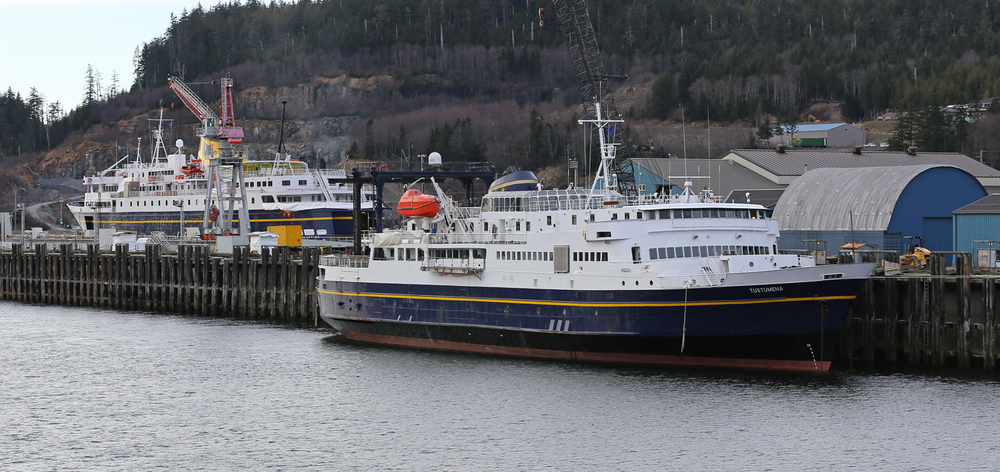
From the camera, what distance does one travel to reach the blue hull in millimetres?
89500

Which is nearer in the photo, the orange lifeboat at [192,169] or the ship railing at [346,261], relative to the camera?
the ship railing at [346,261]

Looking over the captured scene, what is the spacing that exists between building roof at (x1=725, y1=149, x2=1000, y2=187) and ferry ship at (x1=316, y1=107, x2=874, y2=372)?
33.2 m

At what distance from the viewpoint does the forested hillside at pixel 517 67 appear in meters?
140

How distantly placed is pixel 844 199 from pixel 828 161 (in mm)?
20903

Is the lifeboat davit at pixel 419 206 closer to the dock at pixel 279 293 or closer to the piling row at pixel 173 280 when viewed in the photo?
the piling row at pixel 173 280

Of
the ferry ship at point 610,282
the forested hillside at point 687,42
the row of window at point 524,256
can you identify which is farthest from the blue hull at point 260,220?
the forested hillside at point 687,42

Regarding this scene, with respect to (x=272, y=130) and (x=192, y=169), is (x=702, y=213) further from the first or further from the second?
(x=272, y=130)

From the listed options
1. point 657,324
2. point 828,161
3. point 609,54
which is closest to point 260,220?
point 828,161

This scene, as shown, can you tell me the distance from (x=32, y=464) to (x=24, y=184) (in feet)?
507

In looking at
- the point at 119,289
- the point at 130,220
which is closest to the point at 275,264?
the point at 119,289

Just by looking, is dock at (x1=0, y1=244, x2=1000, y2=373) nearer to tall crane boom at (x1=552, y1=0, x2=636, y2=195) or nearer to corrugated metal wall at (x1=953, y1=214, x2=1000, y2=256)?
corrugated metal wall at (x1=953, y1=214, x2=1000, y2=256)

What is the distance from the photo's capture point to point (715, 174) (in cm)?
7606

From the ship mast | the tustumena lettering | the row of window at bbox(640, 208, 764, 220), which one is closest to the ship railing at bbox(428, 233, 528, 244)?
the ship mast

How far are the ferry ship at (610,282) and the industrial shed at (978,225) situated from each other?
15.2 metres
